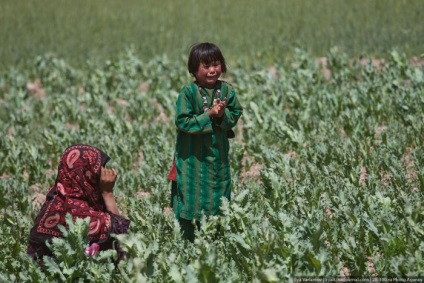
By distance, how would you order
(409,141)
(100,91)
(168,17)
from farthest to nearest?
1. (168,17)
2. (100,91)
3. (409,141)

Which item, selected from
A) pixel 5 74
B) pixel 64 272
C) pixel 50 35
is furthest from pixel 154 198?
pixel 50 35

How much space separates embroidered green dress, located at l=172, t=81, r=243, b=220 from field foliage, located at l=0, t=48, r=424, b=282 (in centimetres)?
17

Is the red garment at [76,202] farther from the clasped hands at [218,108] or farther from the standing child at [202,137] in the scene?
the clasped hands at [218,108]

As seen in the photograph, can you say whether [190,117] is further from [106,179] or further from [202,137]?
[106,179]

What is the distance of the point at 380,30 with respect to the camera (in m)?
12.4

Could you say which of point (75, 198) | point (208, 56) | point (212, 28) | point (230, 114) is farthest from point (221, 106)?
point (212, 28)

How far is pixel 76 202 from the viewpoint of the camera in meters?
4.69

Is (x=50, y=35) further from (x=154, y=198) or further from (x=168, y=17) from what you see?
(x=154, y=198)

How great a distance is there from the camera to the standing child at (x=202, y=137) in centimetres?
479

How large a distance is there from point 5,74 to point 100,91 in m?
2.20

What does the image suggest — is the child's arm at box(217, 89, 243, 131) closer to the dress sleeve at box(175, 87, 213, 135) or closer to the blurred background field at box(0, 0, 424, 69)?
the dress sleeve at box(175, 87, 213, 135)

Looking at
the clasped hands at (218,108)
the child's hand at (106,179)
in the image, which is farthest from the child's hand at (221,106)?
the child's hand at (106,179)

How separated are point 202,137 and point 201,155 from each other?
0.41 ft

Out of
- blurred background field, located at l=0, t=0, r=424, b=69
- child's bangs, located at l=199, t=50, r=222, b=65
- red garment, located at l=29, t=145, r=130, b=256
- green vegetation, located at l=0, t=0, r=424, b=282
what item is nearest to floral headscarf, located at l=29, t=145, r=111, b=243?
red garment, located at l=29, t=145, r=130, b=256
